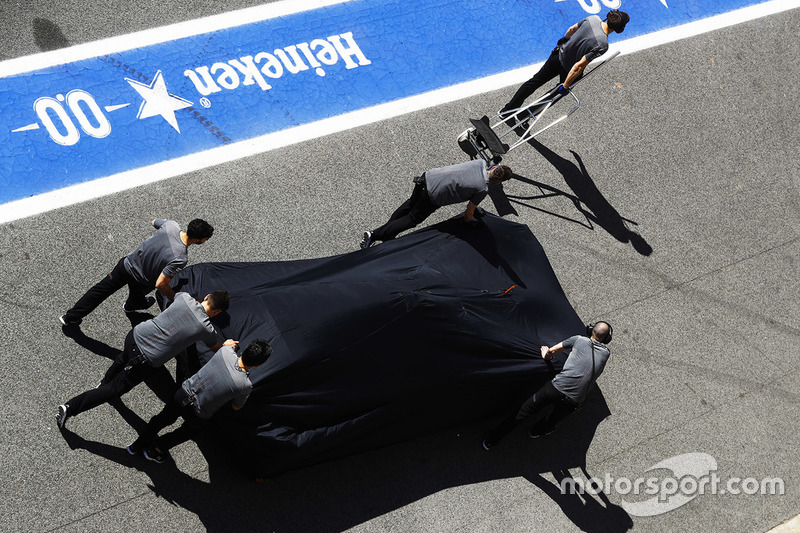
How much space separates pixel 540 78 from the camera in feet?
28.4

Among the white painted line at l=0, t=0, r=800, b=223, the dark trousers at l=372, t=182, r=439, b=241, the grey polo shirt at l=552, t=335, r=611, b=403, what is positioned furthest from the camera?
the white painted line at l=0, t=0, r=800, b=223

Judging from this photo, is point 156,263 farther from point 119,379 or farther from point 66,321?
point 66,321

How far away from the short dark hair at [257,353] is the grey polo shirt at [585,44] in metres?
5.29

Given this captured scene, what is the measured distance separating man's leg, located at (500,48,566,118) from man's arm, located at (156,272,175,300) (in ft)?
15.6

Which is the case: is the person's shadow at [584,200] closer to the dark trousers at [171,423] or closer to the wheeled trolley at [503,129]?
the wheeled trolley at [503,129]

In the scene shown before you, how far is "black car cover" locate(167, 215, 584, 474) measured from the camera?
5.67 meters

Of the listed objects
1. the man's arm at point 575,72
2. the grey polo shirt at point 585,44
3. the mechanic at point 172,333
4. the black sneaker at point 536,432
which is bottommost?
the black sneaker at point 536,432

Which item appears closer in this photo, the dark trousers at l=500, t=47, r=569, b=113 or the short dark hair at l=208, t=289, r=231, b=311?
the short dark hair at l=208, t=289, r=231, b=311

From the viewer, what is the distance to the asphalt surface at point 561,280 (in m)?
6.08

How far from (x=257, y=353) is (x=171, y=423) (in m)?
1.19

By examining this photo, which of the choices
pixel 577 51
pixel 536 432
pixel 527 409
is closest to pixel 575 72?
pixel 577 51

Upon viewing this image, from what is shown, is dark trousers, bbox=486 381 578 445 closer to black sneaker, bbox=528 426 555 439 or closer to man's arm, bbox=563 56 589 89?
black sneaker, bbox=528 426 555 439

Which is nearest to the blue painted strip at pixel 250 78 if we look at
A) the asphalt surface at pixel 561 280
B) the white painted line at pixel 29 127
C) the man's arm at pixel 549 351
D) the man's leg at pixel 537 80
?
the white painted line at pixel 29 127

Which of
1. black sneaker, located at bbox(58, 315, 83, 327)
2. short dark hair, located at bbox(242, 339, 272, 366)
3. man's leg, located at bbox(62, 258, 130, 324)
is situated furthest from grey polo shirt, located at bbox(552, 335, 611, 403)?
black sneaker, located at bbox(58, 315, 83, 327)
